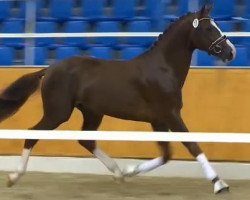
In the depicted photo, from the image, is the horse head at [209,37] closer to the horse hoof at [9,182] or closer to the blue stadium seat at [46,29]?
the horse hoof at [9,182]

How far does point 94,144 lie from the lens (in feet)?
24.4

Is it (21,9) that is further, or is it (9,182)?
(21,9)

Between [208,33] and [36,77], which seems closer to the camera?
[208,33]

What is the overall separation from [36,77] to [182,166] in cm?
209

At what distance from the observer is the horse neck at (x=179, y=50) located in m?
6.91

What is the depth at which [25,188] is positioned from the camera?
7.12 m

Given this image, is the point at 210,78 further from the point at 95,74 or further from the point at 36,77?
the point at 36,77

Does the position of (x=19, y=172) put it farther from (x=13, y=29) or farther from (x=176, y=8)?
(x=176, y=8)

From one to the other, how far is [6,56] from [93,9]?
1.47 m

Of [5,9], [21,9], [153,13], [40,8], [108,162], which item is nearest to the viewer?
[108,162]

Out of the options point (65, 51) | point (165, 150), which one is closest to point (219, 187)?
point (165, 150)

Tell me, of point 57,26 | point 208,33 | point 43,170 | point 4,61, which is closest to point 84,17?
point 57,26

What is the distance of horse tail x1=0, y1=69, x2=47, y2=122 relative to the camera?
7.41 metres

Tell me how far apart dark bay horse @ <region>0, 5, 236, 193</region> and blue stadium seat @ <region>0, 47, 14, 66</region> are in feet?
7.55
